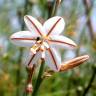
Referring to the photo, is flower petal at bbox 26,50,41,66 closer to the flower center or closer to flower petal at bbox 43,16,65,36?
the flower center

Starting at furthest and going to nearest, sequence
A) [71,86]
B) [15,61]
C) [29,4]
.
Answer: [15,61]
[71,86]
[29,4]

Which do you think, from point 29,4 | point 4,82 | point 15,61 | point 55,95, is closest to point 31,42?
point 29,4

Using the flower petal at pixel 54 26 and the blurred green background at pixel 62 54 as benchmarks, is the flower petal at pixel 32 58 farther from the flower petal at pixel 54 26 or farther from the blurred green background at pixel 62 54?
the blurred green background at pixel 62 54

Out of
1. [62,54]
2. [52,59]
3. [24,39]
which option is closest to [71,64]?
[52,59]

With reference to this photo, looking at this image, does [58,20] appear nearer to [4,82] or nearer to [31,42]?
[31,42]

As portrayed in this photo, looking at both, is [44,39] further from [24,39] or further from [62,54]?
[62,54]

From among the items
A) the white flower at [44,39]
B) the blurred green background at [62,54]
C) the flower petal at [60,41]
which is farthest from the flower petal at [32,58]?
the blurred green background at [62,54]
